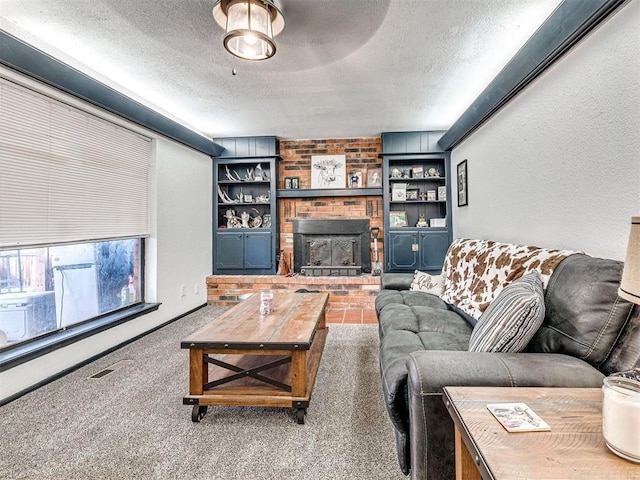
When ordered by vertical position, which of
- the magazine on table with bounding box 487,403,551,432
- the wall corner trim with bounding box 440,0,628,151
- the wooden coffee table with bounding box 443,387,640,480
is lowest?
the wooden coffee table with bounding box 443,387,640,480

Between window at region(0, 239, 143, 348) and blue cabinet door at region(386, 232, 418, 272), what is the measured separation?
3193mm

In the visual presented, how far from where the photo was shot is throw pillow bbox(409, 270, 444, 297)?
2.96 meters

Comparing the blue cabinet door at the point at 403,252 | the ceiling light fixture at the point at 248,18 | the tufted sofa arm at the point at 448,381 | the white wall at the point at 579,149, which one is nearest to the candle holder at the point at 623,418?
the tufted sofa arm at the point at 448,381

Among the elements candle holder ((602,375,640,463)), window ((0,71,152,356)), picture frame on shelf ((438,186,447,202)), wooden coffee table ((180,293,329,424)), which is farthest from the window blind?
picture frame on shelf ((438,186,447,202))

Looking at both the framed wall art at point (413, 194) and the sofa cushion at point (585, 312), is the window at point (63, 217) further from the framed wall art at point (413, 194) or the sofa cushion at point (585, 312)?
the framed wall art at point (413, 194)

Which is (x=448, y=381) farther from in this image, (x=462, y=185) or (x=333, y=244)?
(x=333, y=244)

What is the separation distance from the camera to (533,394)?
947 millimetres

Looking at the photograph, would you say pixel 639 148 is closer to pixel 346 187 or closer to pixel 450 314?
pixel 450 314

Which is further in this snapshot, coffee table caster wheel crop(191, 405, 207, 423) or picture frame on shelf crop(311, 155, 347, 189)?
picture frame on shelf crop(311, 155, 347, 189)

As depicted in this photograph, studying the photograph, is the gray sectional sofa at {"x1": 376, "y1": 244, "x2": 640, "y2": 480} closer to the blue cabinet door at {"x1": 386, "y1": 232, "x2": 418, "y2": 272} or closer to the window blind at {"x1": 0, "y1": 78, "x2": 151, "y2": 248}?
the window blind at {"x1": 0, "y1": 78, "x2": 151, "y2": 248}

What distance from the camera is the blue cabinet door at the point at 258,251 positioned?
15.5 feet

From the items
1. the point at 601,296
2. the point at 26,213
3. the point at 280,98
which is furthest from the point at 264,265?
the point at 601,296

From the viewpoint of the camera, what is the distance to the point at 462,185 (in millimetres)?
3885

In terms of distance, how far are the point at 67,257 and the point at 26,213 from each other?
20.4 inches
